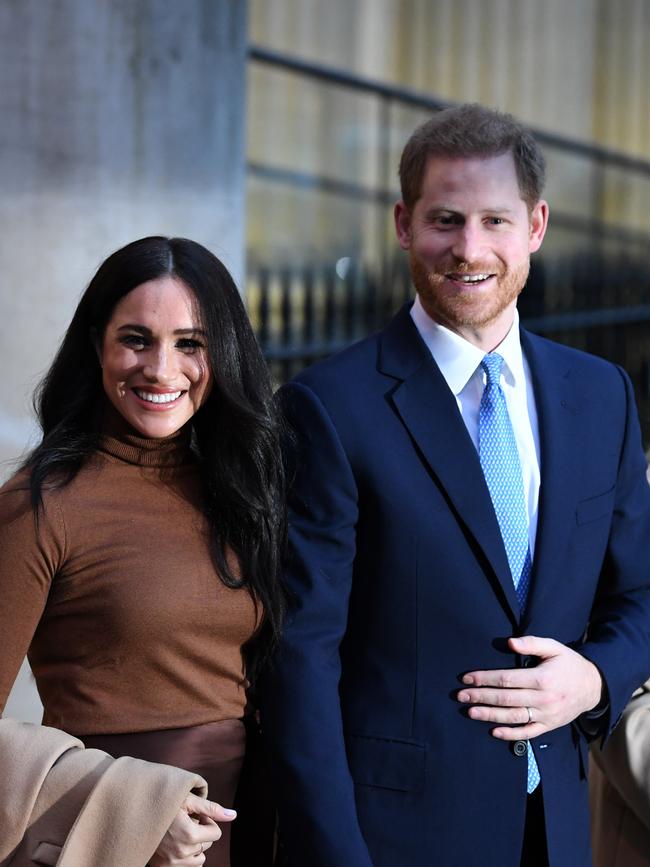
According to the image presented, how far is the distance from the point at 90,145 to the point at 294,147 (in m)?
5.28

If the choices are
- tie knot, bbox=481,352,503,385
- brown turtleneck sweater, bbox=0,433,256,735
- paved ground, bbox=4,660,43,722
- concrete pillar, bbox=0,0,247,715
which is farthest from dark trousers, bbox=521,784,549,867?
paved ground, bbox=4,660,43,722

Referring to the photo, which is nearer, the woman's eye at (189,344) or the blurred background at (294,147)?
A: the woman's eye at (189,344)

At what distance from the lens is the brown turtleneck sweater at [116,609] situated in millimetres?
2230

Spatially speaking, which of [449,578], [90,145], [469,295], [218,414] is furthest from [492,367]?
[90,145]

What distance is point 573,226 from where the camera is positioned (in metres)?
11.4

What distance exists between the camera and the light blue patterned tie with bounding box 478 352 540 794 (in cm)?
245

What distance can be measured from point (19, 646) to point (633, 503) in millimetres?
1211

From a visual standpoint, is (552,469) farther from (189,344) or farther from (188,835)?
(188,835)

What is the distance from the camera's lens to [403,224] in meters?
2.60

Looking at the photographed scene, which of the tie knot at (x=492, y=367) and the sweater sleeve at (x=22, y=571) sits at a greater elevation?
the tie knot at (x=492, y=367)

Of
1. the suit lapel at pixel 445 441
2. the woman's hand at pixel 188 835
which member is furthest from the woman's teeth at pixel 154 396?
the woman's hand at pixel 188 835

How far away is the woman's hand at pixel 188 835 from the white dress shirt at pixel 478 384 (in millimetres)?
766

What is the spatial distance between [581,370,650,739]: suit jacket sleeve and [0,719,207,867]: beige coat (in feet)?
2.71

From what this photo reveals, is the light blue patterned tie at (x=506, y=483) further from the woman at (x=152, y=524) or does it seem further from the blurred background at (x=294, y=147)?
the blurred background at (x=294, y=147)
